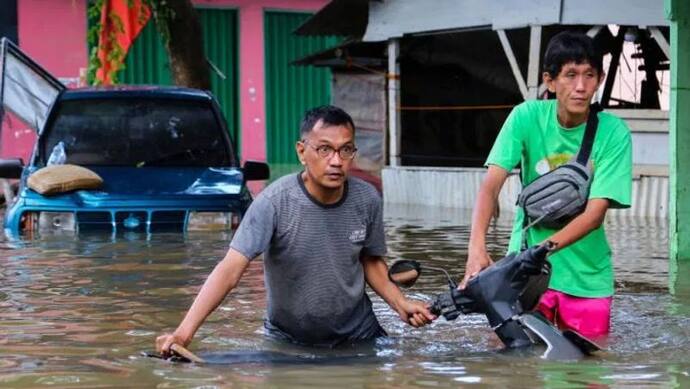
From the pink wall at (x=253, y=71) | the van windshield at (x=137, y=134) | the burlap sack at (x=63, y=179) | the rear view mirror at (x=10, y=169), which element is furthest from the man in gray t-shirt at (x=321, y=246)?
the pink wall at (x=253, y=71)

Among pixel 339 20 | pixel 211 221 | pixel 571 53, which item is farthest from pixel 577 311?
pixel 339 20

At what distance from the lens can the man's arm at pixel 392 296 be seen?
6.08 meters

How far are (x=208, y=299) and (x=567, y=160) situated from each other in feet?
5.76

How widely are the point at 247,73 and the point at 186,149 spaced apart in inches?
584

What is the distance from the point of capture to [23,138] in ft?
80.6

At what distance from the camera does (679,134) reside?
1131 cm

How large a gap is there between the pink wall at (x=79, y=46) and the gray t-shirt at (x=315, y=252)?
18.2 m

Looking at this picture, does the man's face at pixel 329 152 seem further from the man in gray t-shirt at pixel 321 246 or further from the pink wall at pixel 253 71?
the pink wall at pixel 253 71

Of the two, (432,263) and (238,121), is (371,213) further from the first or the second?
(238,121)

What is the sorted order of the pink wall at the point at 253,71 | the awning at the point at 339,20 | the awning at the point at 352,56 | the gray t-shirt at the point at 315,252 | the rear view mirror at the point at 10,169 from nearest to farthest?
the gray t-shirt at the point at 315,252
the rear view mirror at the point at 10,169
the awning at the point at 339,20
the awning at the point at 352,56
the pink wall at the point at 253,71

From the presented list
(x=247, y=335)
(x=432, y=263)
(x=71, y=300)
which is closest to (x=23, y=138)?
(x=432, y=263)

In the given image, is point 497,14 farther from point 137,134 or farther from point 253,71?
point 253,71

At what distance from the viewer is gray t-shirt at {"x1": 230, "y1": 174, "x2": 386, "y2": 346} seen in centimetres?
602

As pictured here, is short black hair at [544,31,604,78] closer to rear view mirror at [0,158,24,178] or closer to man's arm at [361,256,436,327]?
man's arm at [361,256,436,327]
